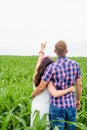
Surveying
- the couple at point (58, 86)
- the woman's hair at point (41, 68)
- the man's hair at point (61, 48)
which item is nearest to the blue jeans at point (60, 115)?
the couple at point (58, 86)

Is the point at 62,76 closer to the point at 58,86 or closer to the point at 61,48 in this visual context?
the point at 58,86

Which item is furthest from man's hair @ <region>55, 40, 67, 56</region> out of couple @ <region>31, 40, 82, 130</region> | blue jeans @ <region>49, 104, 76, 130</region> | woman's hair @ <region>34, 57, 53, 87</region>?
blue jeans @ <region>49, 104, 76, 130</region>

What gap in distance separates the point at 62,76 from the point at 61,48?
36 centimetres

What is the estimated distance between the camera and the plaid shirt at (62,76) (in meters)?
5.75

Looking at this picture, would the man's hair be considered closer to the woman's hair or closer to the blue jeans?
the woman's hair

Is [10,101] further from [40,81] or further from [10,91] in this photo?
[40,81]

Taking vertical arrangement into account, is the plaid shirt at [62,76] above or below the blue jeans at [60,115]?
above

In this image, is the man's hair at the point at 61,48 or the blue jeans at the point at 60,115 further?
the blue jeans at the point at 60,115

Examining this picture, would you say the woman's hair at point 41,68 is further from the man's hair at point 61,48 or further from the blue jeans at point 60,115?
the blue jeans at point 60,115

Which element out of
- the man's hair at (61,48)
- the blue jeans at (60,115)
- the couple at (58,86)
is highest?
the man's hair at (61,48)

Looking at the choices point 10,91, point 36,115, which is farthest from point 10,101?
point 36,115

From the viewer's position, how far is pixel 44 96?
19.5ft

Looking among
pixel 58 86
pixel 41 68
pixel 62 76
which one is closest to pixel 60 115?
pixel 58 86

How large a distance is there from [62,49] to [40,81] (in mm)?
579
